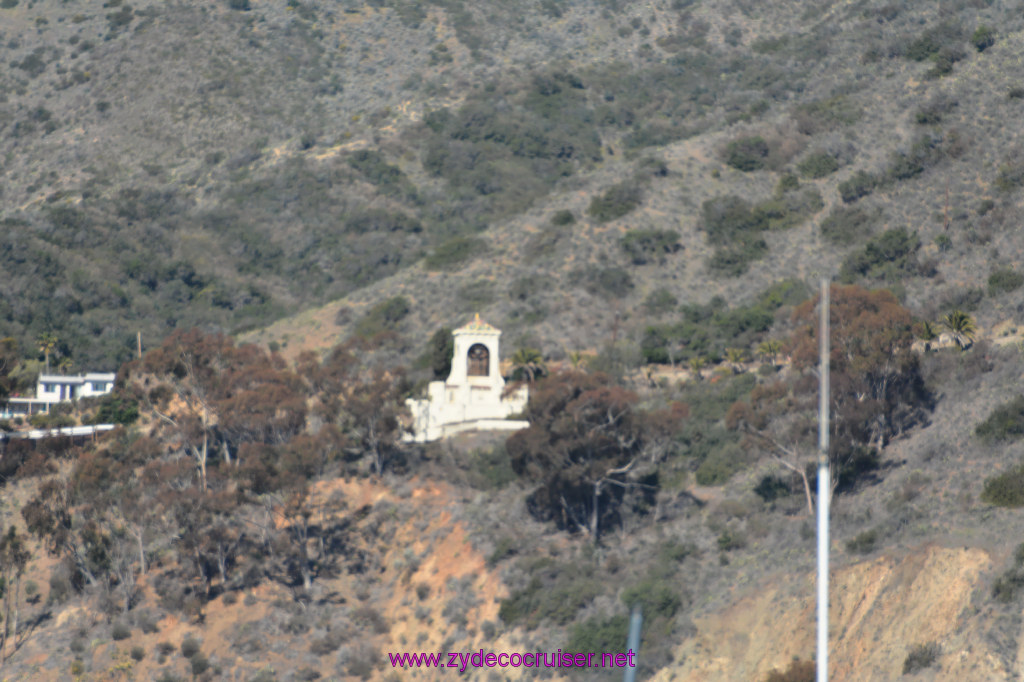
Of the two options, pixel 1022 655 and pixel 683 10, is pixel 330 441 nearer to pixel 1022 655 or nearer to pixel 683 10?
pixel 1022 655

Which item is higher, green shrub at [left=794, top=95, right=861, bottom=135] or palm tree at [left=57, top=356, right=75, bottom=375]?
green shrub at [left=794, top=95, right=861, bottom=135]

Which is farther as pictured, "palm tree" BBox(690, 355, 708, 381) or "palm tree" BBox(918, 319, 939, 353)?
"palm tree" BBox(690, 355, 708, 381)

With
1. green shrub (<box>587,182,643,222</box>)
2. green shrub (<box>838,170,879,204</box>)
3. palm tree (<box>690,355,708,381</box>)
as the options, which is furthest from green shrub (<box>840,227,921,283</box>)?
green shrub (<box>587,182,643,222</box>)

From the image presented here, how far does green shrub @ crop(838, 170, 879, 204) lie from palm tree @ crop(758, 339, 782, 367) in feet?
78.6

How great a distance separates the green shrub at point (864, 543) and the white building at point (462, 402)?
2151 cm

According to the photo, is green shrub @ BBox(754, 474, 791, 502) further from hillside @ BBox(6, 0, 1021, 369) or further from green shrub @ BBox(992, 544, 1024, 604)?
hillside @ BBox(6, 0, 1021, 369)

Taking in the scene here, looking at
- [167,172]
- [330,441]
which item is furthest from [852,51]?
[330,441]

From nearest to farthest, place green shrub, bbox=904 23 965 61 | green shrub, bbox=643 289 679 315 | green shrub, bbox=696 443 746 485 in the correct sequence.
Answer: green shrub, bbox=696 443 746 485
green shrub, bbox=643 289 679 315
green shrub, bbox=904 23 965 61

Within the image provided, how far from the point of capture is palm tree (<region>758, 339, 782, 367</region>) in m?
69.6

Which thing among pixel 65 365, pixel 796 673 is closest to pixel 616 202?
pixel 65 365

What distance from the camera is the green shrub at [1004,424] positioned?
48.0 m

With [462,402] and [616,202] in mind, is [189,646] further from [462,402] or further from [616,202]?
[616,202]

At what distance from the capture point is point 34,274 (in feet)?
322

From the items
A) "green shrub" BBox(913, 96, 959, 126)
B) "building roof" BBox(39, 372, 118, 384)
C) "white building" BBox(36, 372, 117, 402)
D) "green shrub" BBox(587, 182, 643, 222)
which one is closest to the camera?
"white building" BBox(36, 372, 117, 402)
